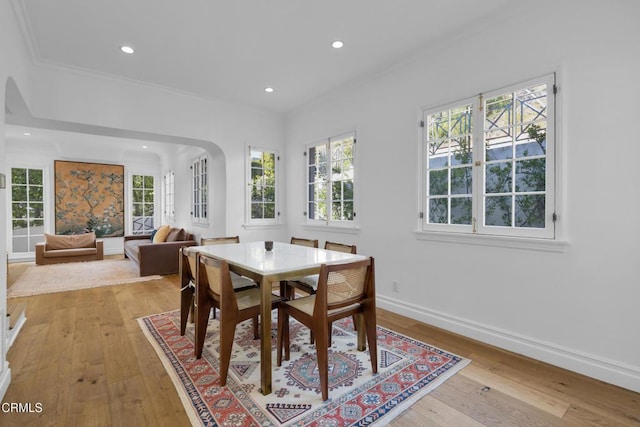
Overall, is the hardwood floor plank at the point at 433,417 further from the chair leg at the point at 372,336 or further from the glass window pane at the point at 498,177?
the glass window pane at the point at 498,177

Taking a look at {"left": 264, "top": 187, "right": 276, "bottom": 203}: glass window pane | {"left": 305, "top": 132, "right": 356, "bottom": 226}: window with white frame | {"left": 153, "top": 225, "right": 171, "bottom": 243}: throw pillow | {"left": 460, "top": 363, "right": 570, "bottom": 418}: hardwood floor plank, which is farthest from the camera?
{"left": 153, "top": 225, "right": 171, "bottom": 243}: throw pillow

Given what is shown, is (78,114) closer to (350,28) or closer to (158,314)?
(158,314)

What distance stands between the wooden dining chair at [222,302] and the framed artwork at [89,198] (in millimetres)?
7166

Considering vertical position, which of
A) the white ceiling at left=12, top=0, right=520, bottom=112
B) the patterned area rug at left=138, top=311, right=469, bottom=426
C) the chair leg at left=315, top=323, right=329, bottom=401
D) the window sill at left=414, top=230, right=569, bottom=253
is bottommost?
the patterned area rug at left=138, top=311, right=469, bottom=426

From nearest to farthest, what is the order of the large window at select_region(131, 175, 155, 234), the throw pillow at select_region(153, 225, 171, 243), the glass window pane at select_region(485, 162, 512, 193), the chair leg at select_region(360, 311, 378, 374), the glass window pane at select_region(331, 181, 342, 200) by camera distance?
1. the chair leg at select_region(360, 311, 378, 374)
2. the glass window pane at select_region(485, 162, 512, 193)
3. the glass window pane at select_region(331, 181, 342, 200)
4. the throw pillow at select_region(153, 225, 171, 243)
5. the large window at select_region(131, 175, 155, 234)

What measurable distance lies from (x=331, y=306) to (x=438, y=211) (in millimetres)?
1678

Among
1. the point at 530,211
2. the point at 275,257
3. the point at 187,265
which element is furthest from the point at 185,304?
the point at 530,211

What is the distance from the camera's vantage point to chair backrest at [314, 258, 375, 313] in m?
1.88

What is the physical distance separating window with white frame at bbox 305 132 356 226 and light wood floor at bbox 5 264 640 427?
5.79 ft

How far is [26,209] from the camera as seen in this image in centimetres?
705

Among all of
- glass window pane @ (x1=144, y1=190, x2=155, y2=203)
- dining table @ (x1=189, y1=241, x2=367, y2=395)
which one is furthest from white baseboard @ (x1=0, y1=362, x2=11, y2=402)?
glass window pane @ (x1=144, y1=190, x2=155, y2=203)

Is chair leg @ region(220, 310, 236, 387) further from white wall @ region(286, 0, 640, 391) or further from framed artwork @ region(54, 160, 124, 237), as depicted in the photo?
framed artwork @ region(54, 160, 124, 237)

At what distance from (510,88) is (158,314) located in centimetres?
403

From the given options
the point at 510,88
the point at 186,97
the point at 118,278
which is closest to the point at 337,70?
the point at 510,88
